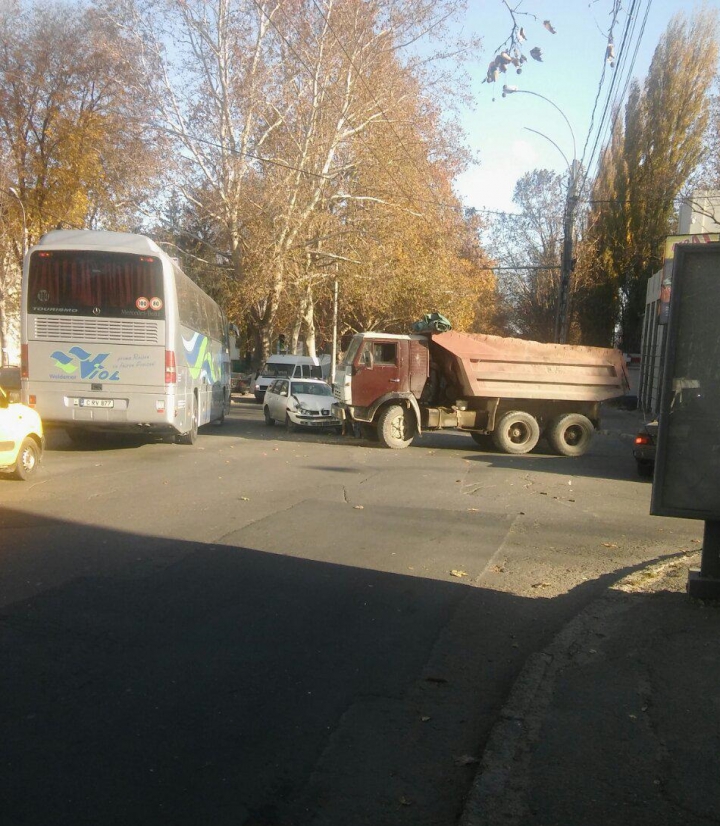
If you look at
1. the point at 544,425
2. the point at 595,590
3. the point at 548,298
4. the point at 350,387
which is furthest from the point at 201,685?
the point at 548,298

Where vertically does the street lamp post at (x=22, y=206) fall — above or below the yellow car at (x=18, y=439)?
above

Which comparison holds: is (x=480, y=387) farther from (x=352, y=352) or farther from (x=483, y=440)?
(x=352, y=352)

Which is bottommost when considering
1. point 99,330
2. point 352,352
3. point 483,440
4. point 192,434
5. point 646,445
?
point 483,440

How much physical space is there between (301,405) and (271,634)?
56.6ft

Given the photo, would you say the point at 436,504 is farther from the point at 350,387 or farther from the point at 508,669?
the point at 350,387

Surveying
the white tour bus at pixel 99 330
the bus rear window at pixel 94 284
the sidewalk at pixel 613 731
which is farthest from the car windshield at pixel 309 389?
the sidewalk at pixel 613 731

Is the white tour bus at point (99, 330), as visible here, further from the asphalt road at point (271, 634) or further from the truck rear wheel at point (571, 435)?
the truck rear wheel at point (571, 435)

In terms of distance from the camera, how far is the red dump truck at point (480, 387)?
62.5 feet

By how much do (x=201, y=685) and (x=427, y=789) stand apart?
63.3 inches

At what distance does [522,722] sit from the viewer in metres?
4.48

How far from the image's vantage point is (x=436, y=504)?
11.8 metres

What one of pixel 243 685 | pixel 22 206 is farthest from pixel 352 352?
pixel 243 685

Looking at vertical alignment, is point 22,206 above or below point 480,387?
above

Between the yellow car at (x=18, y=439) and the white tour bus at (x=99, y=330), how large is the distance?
2.79m
